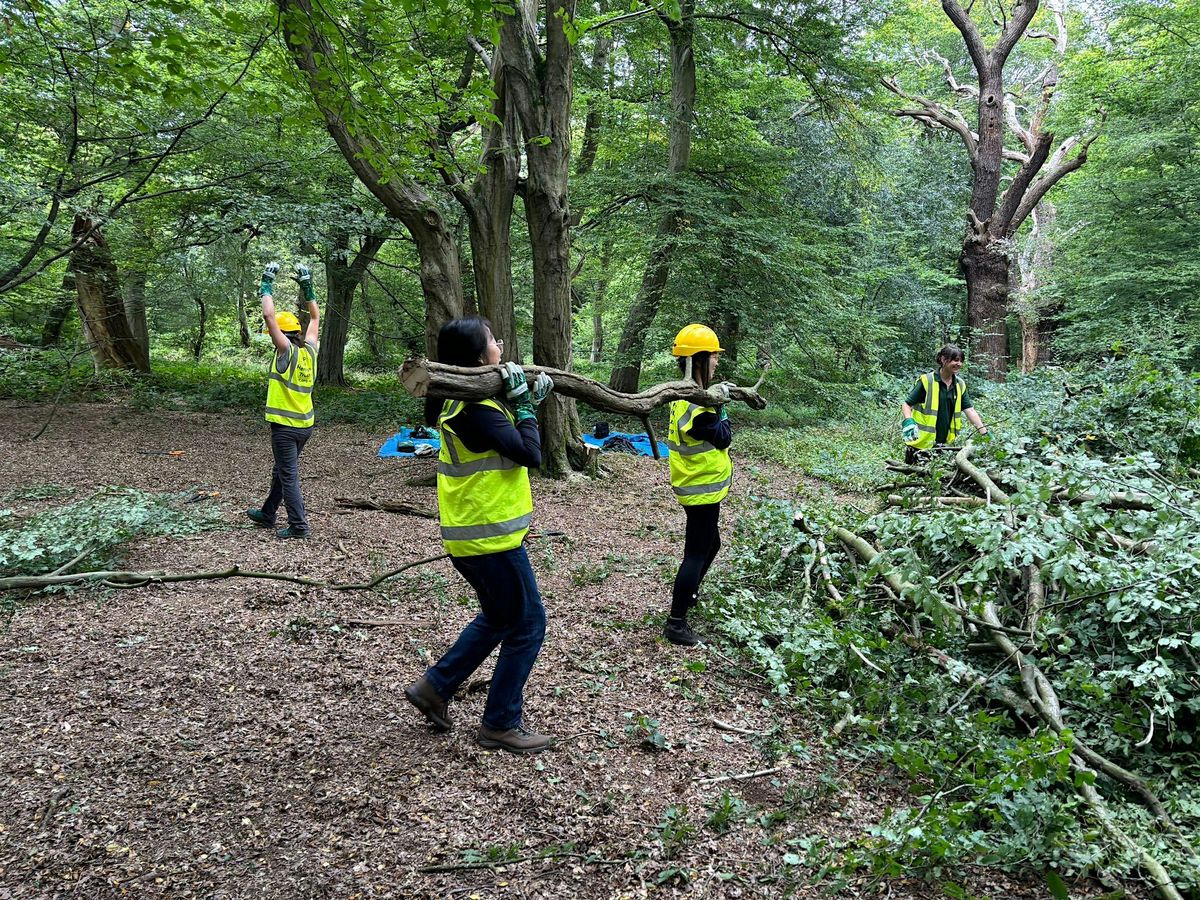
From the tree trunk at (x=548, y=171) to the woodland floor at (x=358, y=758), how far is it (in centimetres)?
346

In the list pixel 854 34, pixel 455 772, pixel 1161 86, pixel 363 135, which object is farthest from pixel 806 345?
pixel 455 772

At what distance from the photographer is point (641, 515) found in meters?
7.70

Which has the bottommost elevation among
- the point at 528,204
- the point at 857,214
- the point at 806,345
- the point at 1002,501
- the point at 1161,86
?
the point at 1002,501

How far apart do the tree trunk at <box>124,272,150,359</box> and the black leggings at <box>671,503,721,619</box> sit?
12.8m

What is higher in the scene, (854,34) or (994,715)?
(854,34)

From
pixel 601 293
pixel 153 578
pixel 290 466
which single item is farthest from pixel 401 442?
pixel 601 293

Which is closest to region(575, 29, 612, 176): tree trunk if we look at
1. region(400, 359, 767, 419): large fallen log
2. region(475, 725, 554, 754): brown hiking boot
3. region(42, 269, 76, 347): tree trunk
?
region(42, 269, 76, 347): tree trunk

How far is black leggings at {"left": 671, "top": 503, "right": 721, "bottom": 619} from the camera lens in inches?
165

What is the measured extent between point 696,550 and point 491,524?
1.76 meters

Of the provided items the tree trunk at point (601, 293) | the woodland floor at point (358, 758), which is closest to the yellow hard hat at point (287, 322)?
the woodland floor at point (358, 758)

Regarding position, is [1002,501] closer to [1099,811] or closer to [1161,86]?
[1099,811]

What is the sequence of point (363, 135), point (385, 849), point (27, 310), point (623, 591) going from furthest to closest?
point (27, 310), point (363, 135), point (623, 591), point (385, 849)

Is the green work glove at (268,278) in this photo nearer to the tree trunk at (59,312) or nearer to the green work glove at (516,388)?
the green work glove at (516,388)

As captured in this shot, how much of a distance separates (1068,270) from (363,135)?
16.2m
